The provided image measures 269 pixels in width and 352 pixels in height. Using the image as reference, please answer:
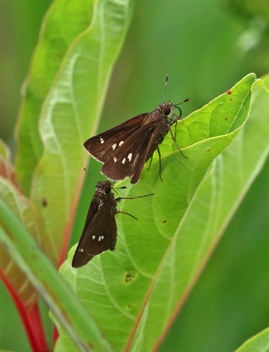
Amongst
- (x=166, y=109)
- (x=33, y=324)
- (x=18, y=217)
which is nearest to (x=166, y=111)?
(x=166, y=109)

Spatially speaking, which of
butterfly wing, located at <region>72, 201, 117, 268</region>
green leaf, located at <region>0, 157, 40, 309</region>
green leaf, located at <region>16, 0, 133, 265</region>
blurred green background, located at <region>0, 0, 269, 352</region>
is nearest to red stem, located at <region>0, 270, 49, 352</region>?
green leaf, located at <region>0, 157, 40, 309</region>

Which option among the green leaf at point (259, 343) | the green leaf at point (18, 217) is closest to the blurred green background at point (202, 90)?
the green leaf at point (18, 217)

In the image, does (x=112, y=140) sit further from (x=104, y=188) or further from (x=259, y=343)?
(x=259, y=343)

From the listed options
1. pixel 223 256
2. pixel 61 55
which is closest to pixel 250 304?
pixel 223 256

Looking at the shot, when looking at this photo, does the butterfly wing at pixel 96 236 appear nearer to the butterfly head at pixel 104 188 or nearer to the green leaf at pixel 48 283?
the butterfly head at pixel 104 188

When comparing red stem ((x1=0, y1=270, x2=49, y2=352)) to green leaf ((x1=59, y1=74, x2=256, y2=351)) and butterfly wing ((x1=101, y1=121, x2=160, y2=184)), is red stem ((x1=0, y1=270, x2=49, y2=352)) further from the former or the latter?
butterfly wing ((x1=101, y1=121, x2=160, y2=184))

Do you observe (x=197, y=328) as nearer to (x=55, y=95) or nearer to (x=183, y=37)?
(x=55, y=95)
